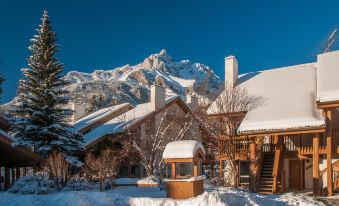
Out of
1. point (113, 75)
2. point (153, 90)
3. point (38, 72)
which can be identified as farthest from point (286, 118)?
point (113, 75)

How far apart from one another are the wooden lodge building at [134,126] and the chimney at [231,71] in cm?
452

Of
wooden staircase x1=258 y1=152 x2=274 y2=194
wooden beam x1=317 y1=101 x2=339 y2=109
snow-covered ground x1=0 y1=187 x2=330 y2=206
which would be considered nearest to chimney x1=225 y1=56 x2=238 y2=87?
wooden staircase x1=258 y1=152 x2=274 y2=194

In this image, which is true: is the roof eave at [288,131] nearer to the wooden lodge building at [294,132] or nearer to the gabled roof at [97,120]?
the wooden lodge building at [294,132]

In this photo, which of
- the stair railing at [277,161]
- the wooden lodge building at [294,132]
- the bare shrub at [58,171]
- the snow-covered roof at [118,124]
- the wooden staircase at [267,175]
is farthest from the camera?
the snow-covered roof at [118,124]

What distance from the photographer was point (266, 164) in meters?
25.5

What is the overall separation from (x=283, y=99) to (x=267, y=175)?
445cm

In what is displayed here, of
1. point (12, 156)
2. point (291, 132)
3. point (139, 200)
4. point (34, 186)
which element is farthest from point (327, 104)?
point (12, 156)

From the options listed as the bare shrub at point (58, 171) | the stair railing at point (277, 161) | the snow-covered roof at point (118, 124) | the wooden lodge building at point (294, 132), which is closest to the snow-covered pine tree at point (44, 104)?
the snow-covered roof at point (118, 124)

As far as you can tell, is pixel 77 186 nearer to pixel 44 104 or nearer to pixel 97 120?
pixel 44 104

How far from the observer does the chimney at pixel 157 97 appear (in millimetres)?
33750

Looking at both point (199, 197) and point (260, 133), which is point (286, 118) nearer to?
point (260, 133)

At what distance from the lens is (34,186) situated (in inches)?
805

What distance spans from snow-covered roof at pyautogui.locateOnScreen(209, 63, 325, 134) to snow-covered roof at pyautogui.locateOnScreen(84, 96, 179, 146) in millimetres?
7811

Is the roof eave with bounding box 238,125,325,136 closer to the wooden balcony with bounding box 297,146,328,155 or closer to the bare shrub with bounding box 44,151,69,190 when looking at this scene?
the wooden balcony with bounding box 297,146,328,155
